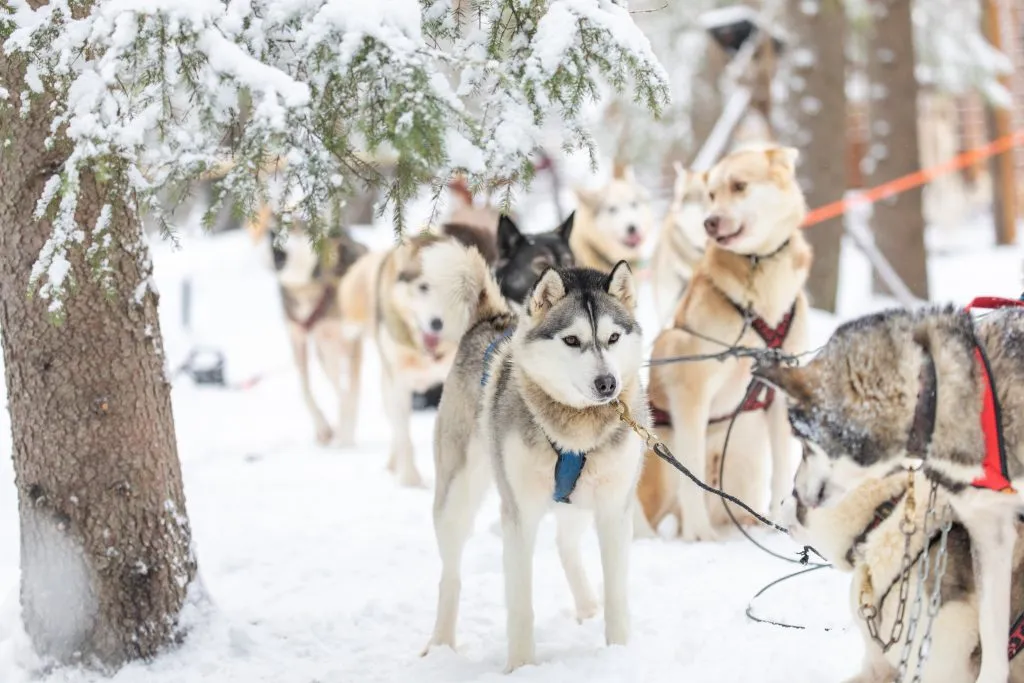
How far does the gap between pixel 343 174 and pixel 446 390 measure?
128 centimetres

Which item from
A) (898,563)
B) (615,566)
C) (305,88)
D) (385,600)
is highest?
(305,88)

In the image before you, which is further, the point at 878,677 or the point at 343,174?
the point at 343,174

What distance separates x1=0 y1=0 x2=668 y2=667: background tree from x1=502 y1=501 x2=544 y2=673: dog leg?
118 centimetres

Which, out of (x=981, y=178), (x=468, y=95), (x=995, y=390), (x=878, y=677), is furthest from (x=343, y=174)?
(x=981, y=178)

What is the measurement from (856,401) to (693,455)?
2.54 metres

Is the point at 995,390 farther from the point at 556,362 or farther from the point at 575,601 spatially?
the point at 575,601

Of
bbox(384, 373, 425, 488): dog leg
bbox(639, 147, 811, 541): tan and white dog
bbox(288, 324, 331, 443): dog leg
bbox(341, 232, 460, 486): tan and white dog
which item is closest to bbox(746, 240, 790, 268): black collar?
bbox(639, 147, 811, 541): tan and white dog

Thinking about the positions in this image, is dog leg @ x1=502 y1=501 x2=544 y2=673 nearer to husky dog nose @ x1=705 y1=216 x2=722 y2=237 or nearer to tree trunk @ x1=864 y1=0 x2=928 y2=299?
husky dog nose @ x1=705 y1=216 x2=722 y2=237

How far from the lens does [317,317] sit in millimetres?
8695

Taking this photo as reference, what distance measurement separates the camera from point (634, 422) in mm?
3439

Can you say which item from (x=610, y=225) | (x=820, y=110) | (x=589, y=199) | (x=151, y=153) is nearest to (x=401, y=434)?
(x=610, y=225)

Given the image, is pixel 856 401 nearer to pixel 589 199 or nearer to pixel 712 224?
pixel 712 224

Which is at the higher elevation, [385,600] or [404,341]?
[404,341]

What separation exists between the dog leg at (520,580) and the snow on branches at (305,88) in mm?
1165
